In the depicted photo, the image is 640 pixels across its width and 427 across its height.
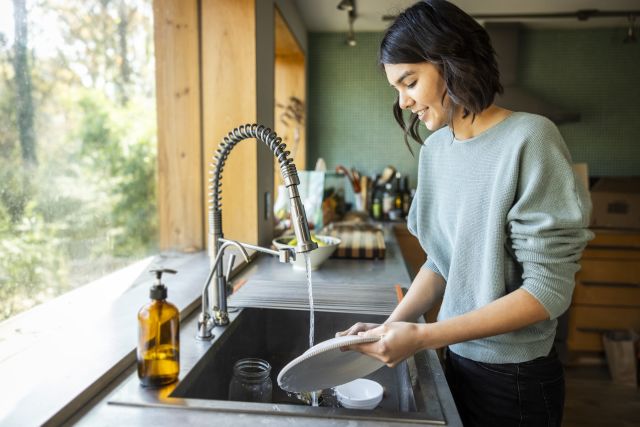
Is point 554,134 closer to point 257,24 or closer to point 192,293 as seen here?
point 192,293

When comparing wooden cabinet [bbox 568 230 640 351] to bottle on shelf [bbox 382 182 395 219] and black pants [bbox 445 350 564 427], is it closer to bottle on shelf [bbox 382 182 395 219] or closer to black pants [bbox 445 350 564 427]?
bottle on shelf [bbox 382 182 395 219]

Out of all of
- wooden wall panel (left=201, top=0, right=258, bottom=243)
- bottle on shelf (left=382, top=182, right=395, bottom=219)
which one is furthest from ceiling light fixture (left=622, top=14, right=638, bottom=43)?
wooden wall panel (left=201, top=0, right=258, bottom=243)

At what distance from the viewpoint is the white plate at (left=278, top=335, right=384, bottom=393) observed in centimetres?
77

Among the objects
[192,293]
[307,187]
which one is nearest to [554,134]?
[192,293]

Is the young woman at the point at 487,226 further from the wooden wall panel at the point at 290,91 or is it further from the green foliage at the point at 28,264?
the wooden wall panel at the point at 290,91

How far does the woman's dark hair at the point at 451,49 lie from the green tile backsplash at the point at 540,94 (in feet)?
7.95

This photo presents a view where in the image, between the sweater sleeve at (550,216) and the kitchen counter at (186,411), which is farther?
the sweater sleeve at (550,216)

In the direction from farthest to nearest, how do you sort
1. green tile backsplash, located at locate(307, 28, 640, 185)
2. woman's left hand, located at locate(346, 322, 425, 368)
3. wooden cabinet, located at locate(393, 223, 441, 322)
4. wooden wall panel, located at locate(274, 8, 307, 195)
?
green tile backsplash, located at locate(307, 28, 640, 185), wooden wall panel, located at locate(274, 8, 307, 195), wooden cabinet, located at locate(393, 223, 441, 322), woman's left hand, located at locate(346, 322, 425, 368)

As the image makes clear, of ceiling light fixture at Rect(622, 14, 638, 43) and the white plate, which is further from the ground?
ceiling light fixture at Rect(622, 14, 638, 43)

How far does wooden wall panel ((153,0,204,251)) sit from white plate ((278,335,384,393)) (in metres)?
1.12

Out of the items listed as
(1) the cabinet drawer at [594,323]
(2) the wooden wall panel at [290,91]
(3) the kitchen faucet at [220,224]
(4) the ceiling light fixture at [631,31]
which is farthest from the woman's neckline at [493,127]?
(4) the ceiling light fixture at [631,31]

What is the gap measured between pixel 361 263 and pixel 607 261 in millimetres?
1919

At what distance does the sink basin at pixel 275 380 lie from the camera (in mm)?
726

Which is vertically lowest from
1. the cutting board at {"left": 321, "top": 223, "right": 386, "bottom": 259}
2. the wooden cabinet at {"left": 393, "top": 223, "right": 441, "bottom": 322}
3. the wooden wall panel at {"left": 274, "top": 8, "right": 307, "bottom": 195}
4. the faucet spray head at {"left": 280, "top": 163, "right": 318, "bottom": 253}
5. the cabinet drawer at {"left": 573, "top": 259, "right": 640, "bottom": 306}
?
the cabinet drawer at {"left": 573, "top": 259, "right": 640, "bottom": 306}
